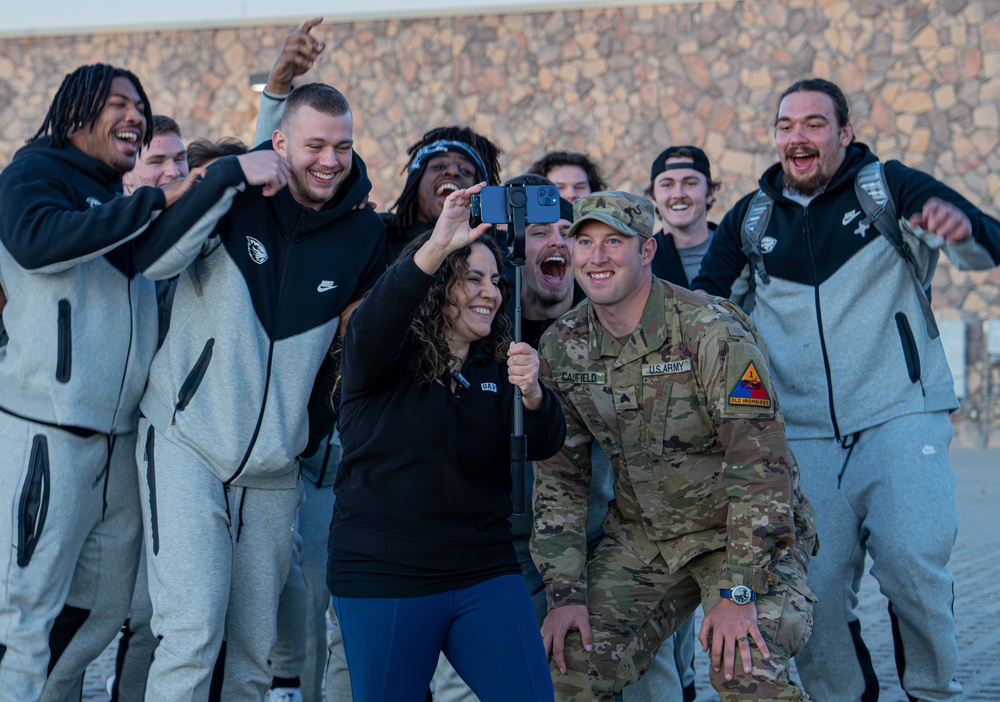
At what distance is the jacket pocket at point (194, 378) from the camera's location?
394 cm

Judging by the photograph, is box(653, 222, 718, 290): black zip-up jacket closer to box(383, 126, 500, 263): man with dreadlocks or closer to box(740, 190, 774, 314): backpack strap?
box(740, 190, 774, 314): backpack strap

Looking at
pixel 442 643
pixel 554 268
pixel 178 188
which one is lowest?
pixel 442 643

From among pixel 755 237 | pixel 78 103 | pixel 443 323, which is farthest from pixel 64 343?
pixel 755 237

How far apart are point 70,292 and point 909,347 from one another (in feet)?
10.4

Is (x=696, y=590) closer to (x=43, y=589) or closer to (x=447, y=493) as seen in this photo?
(x=447, y=493)

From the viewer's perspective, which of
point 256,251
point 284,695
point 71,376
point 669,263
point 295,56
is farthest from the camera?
point 669,263

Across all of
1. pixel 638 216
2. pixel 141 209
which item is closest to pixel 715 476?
pixel 638 216

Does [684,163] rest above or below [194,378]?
above

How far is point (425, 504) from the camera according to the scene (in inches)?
138

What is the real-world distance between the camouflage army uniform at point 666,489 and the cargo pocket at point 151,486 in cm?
131

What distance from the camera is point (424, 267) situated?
339 cm

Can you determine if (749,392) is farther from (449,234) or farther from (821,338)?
(449,234)

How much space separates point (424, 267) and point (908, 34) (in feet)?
40.0

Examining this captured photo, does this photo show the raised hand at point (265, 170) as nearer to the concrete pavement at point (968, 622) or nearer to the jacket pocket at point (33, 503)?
the jacket pocket at point (33, 503)
